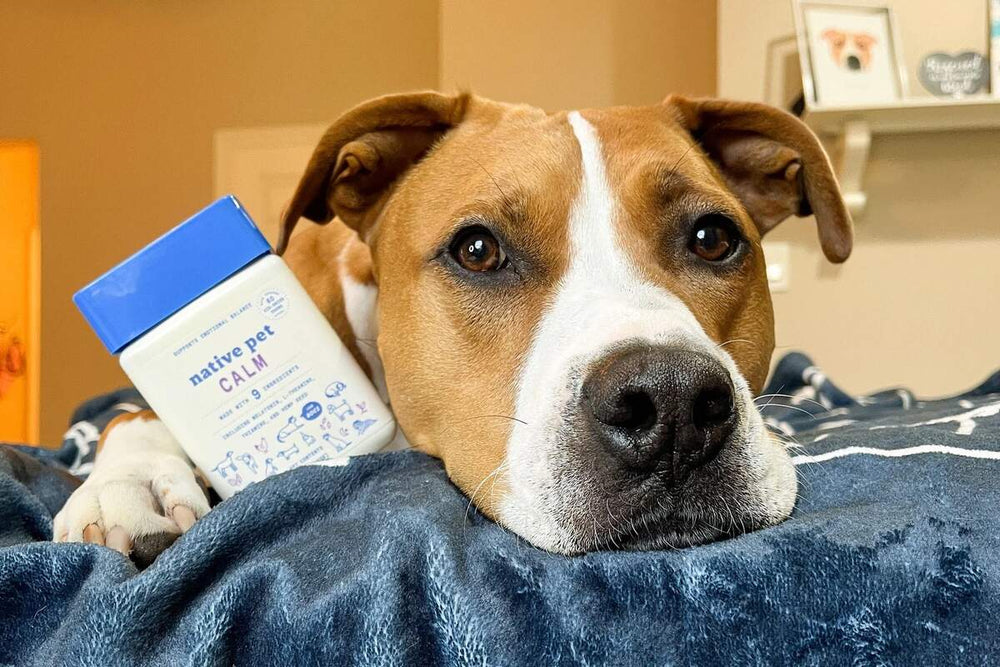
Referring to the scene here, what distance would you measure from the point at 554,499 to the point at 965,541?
41 cm

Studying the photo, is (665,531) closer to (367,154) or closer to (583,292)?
(583,292)

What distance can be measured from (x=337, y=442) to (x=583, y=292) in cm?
46

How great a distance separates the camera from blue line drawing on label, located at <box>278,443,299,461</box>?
1.21 metres

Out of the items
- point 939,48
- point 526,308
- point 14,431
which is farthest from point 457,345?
point 14,431

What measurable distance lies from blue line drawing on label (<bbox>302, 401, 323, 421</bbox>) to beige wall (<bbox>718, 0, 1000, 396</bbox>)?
2.71 metres

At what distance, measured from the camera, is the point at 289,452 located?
121cm

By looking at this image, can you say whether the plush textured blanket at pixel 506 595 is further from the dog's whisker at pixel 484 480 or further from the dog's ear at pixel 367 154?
the dog's ear at pixel 367 154

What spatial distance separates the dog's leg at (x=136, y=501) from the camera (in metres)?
0.99

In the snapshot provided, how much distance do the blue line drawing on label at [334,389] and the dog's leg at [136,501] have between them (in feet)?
0.77

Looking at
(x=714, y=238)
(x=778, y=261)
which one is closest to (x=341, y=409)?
(x=714, y=238)

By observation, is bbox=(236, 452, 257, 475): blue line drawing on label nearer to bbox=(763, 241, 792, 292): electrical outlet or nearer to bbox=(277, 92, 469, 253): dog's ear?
bbox=(277, 92, 469, 253): dog's ear

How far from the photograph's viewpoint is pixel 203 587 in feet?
2.59

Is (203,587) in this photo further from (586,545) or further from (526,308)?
(526,308)

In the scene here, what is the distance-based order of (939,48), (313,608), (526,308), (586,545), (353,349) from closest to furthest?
(313,608), (586,545), (526,308), (353,349), (939,48)
